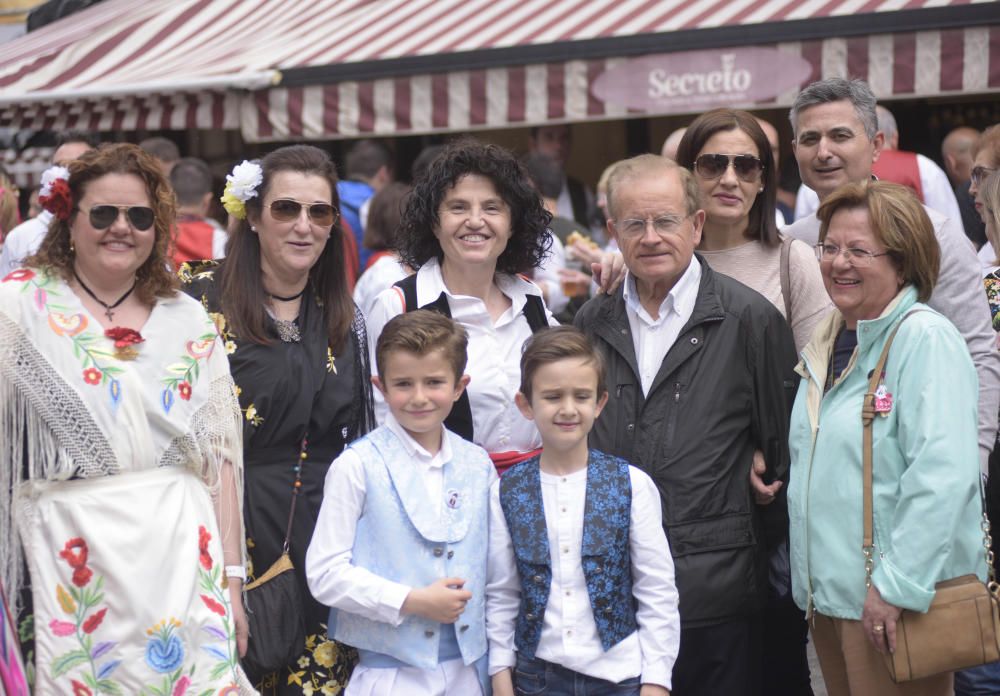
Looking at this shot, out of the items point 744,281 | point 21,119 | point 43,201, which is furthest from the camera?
point 21,119

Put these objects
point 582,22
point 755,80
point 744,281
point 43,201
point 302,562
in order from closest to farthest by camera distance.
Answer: point 43,201 < point 302,562 < point 744,281 < point 755,80 < point 582,22

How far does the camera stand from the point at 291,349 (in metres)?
3.77

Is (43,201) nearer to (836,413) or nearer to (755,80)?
(836,413)

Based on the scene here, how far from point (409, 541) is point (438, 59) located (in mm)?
5394

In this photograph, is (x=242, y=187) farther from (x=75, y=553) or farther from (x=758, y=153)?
(x=758, y=153)

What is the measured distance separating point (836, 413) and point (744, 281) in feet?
2.81

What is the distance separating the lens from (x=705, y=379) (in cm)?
379

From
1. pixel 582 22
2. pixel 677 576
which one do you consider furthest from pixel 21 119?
pixel 677 576

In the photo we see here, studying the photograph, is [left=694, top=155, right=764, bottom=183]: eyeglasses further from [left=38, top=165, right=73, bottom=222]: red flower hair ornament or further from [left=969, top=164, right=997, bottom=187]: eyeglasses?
[left=38, top=165, right=73, bottom=222]: red flower hair ornament

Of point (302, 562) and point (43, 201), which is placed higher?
point (43, 201)

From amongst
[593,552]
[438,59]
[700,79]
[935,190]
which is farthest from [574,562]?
[438,59]

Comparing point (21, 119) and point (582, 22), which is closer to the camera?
point (582, 22)

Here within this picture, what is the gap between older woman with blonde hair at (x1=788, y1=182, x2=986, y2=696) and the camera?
3.31 m

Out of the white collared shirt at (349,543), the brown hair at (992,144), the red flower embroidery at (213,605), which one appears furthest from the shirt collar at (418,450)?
the brown hair at (992,144)
